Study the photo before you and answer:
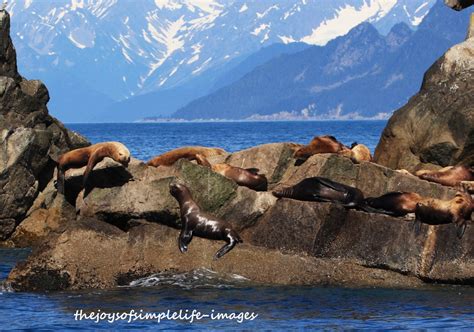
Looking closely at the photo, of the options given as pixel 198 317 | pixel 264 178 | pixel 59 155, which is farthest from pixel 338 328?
pixel 59 155

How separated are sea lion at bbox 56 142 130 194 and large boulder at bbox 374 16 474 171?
742 centimetres

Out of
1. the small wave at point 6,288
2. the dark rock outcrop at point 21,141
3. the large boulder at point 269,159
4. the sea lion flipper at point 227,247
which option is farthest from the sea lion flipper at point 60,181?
the sea lion flipper at point 227,247

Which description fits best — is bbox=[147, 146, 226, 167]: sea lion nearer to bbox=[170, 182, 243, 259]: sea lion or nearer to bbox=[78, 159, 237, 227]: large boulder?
bbox=[78, 159, 237, 227]: large boulder

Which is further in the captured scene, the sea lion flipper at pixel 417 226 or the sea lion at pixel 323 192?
the sea lion at pixel 323 192

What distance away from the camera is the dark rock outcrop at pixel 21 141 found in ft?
84.6

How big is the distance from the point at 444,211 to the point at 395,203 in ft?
A: 4.00

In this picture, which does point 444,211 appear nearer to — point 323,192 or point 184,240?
point 323,192

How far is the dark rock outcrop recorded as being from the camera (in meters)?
25.8

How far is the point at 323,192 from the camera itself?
2027 cm

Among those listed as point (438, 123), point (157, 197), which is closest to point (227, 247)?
point (157, 197)

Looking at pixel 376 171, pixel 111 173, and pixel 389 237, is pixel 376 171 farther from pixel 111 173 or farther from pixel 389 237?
pixel 111 173

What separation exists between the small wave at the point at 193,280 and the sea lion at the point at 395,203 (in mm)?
3234

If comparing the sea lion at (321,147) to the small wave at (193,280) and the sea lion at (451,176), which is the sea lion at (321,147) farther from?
the small wave at (193,280)

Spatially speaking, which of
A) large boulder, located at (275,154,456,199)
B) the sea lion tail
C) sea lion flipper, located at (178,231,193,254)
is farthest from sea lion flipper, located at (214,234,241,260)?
the sea lion tail
